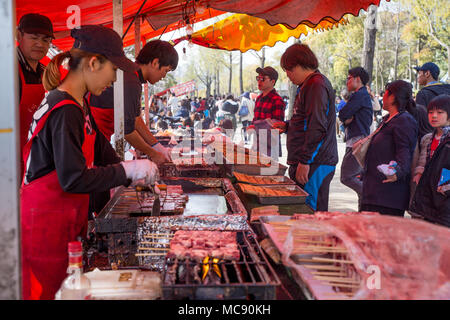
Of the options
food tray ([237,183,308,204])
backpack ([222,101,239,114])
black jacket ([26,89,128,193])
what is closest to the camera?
black jacket ([26,89,128,193])

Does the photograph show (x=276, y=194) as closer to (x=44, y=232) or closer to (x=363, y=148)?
(x=363, y=148)

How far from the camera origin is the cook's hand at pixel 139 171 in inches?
88.1

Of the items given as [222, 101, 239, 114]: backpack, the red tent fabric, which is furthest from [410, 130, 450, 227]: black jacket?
[222, 101, 239, 114]: backpack

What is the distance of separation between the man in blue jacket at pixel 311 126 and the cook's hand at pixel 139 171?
95.4 inches

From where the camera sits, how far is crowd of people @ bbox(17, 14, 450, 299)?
2180 millimetres

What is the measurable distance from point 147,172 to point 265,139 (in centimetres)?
575

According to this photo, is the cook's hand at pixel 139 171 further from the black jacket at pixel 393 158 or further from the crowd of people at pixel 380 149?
the black jacket at pixel 393 158

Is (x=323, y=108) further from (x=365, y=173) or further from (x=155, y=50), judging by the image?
(x=155, y=50)

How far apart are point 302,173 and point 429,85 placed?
3533 mm

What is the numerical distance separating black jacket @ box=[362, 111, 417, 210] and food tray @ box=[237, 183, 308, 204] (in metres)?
1.16

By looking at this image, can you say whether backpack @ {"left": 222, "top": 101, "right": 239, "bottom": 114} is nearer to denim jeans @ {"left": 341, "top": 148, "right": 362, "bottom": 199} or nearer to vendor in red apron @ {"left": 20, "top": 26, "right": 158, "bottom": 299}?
denim jeans @ {"left": 341, "top": 148, "right": 362, "bottom": 199}

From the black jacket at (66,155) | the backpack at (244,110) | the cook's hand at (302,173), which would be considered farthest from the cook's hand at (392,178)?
the backpack at (244,110)

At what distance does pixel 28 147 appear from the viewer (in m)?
2.22
